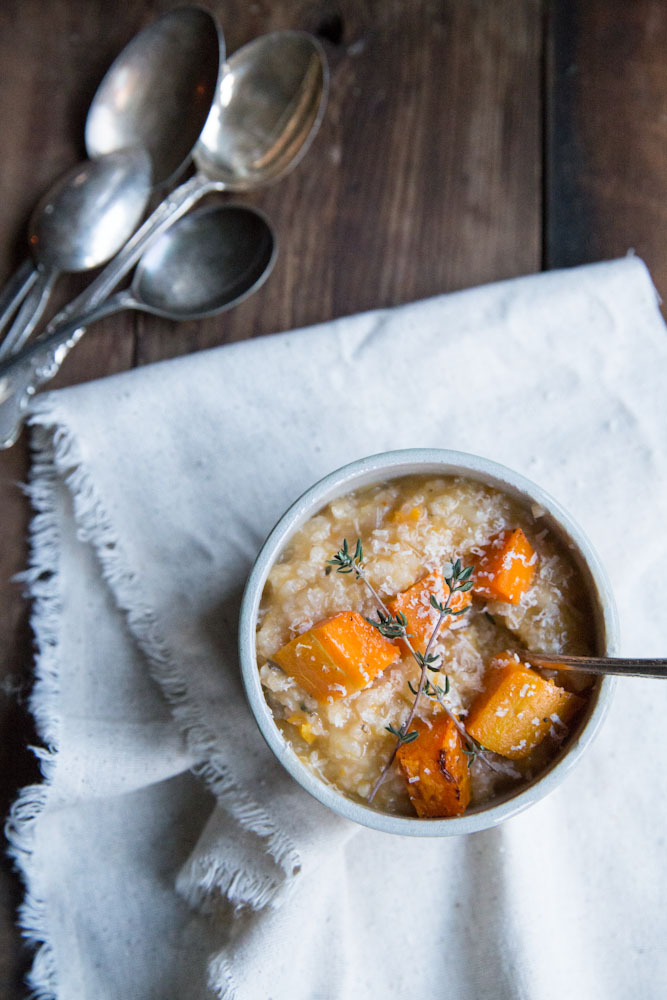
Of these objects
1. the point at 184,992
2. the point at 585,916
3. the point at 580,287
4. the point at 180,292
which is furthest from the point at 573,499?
the point at 184,992

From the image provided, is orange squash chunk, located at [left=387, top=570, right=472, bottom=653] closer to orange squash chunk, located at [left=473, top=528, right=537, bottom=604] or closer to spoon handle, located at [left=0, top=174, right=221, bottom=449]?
orange squash chunk, located at [left=473, top=528, right=537, bottom=604]

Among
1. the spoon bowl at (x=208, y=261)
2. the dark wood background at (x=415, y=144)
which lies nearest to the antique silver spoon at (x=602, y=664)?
the dark wood background at (x=415, y=144)

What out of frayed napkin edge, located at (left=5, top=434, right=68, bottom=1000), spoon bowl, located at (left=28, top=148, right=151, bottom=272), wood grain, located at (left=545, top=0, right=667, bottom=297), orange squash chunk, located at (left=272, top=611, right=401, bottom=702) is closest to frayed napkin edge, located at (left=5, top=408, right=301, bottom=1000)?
frayed napkin edge, located at (left=5, top=434, right=68, bottom=1000)

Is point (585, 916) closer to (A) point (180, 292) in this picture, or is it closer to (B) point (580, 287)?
(B) point (580, 287)

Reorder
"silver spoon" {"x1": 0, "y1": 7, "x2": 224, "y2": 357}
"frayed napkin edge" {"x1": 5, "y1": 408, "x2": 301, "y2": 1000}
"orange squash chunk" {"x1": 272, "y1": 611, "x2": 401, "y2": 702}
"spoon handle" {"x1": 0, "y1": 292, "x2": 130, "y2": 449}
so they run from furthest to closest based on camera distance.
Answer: "silver spoon" {"x1": 0, "y1": 7, "x2": 224, "y2": 357}, "spoon handle" {"x1": 0, "y1": 292, "x2": 130, "y2": 449}, "frayed napkin edge" {"x1": 5, "y1": 408, "x2": 301, "y2": 1000}, "orange squash chunk" {"x1": 272, "y1": 611, "x2": 401, "y2": 702}

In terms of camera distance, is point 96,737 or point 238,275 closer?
point 96,737
